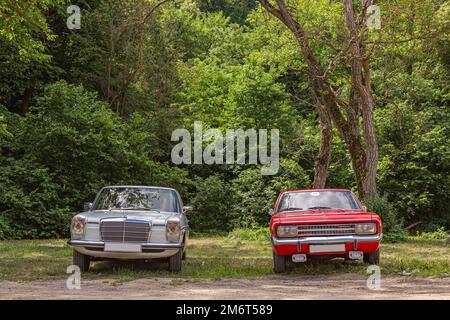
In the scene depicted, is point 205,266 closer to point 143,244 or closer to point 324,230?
point 143,244

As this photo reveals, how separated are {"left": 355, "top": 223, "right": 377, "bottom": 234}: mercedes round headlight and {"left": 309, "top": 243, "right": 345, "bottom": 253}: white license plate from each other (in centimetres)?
47

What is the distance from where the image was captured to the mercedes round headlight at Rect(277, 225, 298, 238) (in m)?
11.0

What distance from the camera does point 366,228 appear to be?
36.3ft

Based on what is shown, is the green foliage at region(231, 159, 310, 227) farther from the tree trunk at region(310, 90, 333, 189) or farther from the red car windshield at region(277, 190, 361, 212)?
the red car windshield at region(277, 190, 361, 212)

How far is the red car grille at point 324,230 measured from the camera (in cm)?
1095

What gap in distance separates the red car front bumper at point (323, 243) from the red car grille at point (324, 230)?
12 cm

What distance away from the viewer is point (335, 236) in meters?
10.9

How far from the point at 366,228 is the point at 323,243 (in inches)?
36.0

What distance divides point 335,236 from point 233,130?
74.2 feet
